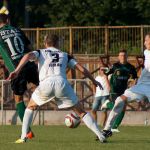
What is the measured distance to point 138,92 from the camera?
1633 cm

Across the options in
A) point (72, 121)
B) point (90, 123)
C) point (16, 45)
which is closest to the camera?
point (90, 123)

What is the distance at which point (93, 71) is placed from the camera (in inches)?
1231

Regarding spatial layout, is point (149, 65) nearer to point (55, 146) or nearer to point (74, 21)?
point (55, 146)

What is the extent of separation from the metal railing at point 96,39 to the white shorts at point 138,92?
17.3 metres

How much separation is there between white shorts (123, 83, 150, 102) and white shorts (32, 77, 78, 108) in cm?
156

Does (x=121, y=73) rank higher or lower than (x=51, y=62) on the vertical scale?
lower

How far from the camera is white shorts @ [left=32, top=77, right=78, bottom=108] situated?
48.7 ft

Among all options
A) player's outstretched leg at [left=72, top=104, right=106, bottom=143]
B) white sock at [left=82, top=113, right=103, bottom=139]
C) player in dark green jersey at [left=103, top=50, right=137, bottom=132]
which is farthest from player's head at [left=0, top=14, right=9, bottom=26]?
player in dark green jersey at [left=103, top=50, right=137, bottom=132]

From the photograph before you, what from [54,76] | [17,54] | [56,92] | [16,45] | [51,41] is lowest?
[56,92]

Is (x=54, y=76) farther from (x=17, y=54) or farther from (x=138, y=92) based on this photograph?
(x=17, y=54)

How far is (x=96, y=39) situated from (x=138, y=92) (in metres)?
18.8

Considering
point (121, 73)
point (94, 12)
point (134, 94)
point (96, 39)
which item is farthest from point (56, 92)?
point (94, 12)

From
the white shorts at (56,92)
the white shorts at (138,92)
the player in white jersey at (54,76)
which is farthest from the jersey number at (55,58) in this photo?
the white shorts at (138,92)

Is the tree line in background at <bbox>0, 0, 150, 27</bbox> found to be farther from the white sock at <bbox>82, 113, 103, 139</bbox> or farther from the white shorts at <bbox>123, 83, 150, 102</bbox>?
the white sock at <bbox>82, 113, 103, 139</bbox>
